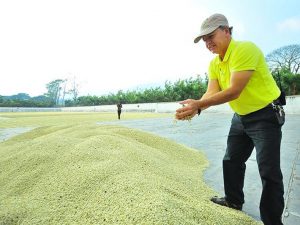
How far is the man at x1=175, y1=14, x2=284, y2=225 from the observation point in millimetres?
2100

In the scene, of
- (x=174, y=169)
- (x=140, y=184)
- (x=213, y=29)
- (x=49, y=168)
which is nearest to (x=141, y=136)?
(x=174, y=169)

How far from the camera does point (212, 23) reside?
7.22 feet

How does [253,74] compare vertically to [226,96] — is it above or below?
above

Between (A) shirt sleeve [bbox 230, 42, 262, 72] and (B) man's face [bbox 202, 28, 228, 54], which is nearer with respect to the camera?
(A) shirt sleeve [bbox 230, 42, 262, 72]

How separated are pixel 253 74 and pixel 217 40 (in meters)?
0.37

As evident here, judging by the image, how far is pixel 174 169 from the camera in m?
3.41

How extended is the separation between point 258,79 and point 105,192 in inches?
55.6

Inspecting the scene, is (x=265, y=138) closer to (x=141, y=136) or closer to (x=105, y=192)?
(x=105, y=192)

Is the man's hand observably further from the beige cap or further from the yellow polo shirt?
the beige cap

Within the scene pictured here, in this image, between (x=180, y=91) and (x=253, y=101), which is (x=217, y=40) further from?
(x=180, y=91)

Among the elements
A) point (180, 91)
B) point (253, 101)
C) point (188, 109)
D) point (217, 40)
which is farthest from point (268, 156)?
point (180, 91)

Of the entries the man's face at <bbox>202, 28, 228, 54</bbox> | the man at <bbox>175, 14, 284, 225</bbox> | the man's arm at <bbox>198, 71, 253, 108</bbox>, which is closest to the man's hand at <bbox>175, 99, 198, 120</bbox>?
the man at <bbox>175, 14, 284, 225</bbox>

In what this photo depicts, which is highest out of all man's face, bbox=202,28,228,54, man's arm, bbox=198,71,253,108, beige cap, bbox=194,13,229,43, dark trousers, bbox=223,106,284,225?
beige cap, bbox=194,13,229,43

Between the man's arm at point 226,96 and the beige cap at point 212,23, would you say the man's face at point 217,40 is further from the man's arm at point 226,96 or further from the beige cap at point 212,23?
the man's arm at point 226,96
